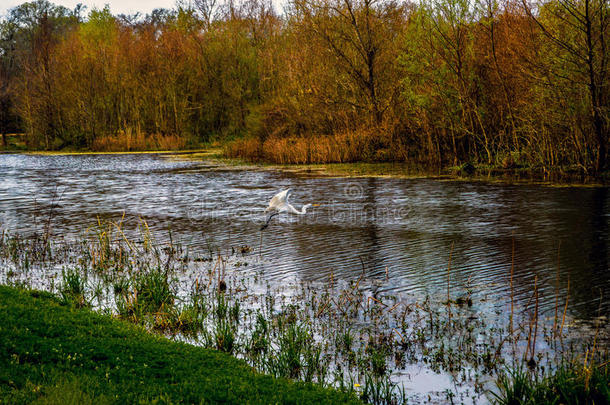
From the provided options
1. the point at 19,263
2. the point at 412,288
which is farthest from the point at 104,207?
the point at 412,288

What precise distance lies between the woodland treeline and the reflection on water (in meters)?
3.49

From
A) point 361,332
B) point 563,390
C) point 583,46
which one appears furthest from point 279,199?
point 583,46

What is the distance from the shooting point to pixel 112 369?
180 inches

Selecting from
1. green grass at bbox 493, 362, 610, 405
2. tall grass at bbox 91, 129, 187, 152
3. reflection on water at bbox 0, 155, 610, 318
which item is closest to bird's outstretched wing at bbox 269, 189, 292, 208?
reflection on water at bbox 0, 155, 610, 318

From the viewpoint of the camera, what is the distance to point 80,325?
18.1 feet

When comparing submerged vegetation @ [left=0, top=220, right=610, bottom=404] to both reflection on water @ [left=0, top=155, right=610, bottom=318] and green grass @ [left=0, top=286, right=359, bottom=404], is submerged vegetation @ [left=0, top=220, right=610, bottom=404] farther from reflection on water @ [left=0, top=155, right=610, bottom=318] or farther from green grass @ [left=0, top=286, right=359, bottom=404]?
reflection on water @ [left=0, top=155, right=610, bottom=318]

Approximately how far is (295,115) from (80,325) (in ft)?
81.0

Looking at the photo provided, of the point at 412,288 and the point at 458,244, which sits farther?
the point at 458,244

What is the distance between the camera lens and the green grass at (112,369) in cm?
408

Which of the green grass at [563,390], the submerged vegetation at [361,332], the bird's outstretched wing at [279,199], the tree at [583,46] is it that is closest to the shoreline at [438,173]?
the tree at [583,46]

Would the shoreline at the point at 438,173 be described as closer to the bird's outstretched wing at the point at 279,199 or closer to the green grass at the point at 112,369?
the bird's outstretched wing at the point at 279,199

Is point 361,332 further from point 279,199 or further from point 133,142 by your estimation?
point 133,142

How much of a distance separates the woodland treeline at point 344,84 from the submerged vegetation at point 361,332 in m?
12.7

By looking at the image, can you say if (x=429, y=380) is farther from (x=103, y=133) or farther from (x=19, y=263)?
(x=103, y=133)
